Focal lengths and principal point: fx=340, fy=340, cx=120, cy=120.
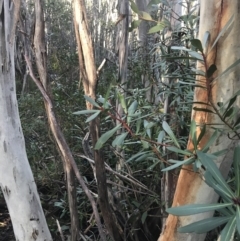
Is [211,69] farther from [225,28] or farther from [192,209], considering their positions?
[192,209]

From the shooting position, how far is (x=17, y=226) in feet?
4.09

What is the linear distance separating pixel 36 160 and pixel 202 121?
164 cm

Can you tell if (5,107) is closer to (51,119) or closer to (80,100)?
(51,119)

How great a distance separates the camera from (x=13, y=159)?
1.20 m

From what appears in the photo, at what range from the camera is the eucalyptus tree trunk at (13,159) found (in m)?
1.17

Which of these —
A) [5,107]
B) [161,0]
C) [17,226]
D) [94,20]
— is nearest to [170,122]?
[161,0]

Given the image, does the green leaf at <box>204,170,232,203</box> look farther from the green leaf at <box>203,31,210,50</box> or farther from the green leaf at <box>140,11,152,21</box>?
the green leaf at <box>140,11,152,21</box>

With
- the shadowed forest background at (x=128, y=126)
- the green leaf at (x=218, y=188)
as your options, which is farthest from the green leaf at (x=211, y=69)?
the green leaf at (x=218, y=188)

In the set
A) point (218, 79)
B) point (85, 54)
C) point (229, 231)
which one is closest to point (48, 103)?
point (85, 54)

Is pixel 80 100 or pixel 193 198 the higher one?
pixel 80 100

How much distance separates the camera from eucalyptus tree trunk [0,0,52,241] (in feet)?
3.84

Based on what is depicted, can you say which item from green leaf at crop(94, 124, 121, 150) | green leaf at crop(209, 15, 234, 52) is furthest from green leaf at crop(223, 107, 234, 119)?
green leaf at crop(94, 124, 121, 150)

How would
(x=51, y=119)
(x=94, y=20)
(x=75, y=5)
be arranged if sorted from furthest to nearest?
1. (x=94, y=20)
2. (x=51, y=119)
3. (x=75, y=5)

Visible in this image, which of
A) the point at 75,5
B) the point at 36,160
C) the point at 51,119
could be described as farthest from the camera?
the point at 36,160
